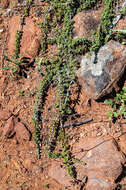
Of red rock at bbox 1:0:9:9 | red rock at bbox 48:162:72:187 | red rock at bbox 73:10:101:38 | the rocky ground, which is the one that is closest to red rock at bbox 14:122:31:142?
the rocky ground

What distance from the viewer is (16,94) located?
3801 millimetres

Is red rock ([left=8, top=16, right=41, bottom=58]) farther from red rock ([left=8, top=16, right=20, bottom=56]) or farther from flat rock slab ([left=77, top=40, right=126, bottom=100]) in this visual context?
flat rock slab ([left=77, top=40, right=126, bottom=100])

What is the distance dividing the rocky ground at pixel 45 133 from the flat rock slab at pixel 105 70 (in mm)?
117

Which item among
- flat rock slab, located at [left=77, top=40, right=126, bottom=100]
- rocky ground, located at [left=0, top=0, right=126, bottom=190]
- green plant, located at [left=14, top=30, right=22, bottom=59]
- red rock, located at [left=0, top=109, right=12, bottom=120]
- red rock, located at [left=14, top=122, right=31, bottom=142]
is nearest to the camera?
rocky ground, located at [left=0, top=0, right=126, bottom=190]

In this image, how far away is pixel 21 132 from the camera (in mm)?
3562

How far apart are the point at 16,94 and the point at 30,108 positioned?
35cm

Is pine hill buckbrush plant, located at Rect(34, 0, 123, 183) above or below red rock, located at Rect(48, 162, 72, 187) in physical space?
above

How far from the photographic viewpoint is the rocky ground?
3256 millimetres

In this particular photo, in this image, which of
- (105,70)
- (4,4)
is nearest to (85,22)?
Answer: (105,70)

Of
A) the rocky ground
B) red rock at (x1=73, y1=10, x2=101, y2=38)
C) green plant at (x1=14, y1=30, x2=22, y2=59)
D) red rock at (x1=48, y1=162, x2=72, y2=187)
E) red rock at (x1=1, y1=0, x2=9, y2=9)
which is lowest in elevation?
red rock at (x1=48, y1=162, x2=72, y2=187)

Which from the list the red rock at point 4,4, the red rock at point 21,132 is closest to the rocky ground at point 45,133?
the red rock at point 21,132

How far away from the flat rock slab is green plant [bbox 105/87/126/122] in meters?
0.14

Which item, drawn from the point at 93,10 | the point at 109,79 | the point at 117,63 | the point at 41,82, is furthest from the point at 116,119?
the point at 93,10

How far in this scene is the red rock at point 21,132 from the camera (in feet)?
11.6
